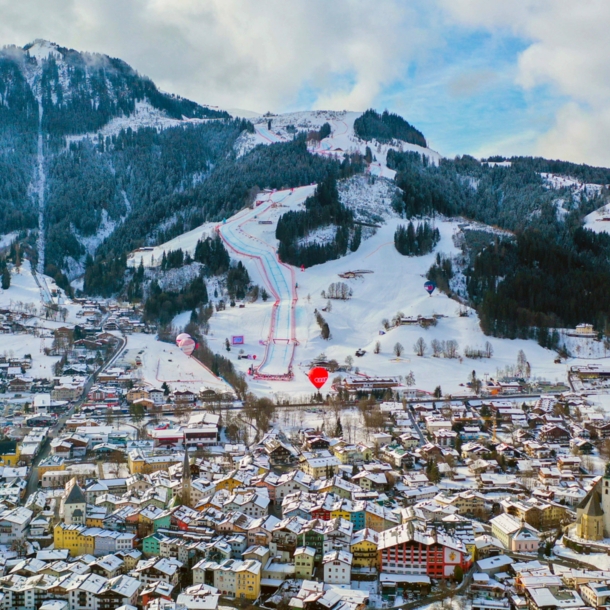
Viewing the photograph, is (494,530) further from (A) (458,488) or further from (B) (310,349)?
(B) (310,349)

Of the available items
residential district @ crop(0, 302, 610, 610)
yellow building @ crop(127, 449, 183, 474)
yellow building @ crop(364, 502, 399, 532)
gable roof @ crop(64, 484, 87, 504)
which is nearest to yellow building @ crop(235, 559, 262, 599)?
residential district @ crop(0, 302, 610, 610)

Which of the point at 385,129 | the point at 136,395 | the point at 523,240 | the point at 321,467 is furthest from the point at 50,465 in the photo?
the point at 385,129

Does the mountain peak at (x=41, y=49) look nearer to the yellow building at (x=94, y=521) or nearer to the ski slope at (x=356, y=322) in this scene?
the ski slope at (x=356, y=322)

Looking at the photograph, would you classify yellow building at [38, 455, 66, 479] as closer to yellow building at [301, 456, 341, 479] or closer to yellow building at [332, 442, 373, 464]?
yellow building at [301, 456, 341, 479]

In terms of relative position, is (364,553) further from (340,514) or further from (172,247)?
(172,247)

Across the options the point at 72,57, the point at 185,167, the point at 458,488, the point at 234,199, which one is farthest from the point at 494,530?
the point at 72,57
